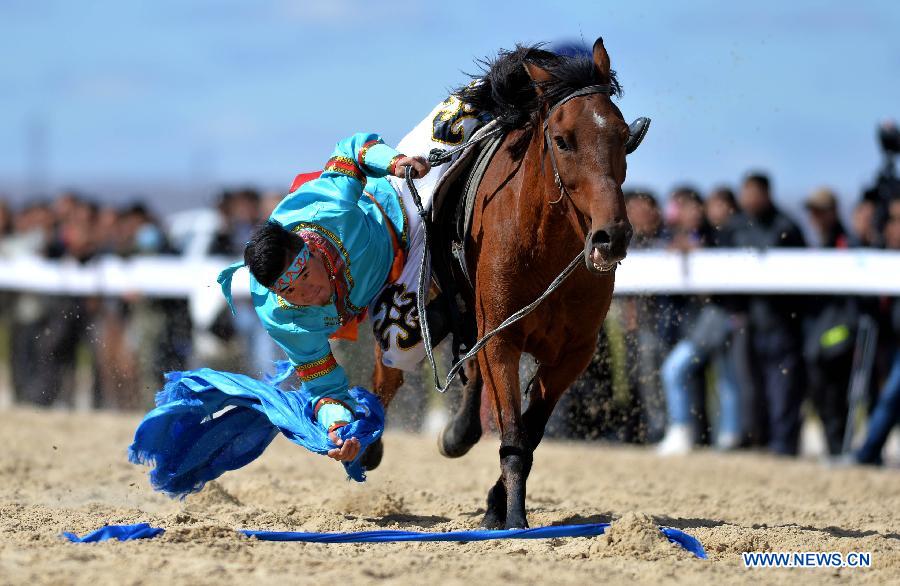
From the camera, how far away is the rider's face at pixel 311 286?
5.08 meters

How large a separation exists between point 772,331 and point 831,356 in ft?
1.38

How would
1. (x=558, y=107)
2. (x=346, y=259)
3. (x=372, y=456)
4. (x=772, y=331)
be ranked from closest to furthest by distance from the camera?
(x=558, y=107) → (x=346, y=259) → (x=372, y=456) → (x=772, y=331)

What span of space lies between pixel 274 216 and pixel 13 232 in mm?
9051

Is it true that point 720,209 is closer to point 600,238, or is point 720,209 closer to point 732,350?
point 732,350

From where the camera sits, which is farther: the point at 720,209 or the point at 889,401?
the point at 720,209

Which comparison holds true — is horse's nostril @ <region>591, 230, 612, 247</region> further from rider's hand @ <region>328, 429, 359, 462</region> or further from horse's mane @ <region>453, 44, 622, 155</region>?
rider's hand @ <region>328, 429, 359, 462</region>

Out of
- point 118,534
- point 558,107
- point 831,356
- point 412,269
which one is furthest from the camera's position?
point 831,356

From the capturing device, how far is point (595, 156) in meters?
4.87

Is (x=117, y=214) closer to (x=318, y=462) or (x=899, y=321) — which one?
(x=318, y=462)

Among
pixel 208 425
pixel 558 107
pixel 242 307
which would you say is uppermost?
pixel 558 107

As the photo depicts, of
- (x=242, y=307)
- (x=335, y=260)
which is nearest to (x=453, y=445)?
(x=335, y=260)

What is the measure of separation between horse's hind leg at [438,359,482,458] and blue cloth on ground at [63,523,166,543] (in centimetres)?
173

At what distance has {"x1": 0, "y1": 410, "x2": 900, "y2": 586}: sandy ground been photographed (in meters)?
4.49

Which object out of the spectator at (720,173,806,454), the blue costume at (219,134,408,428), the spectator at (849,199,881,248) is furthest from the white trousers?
the spectator at (849,199,881,248)
